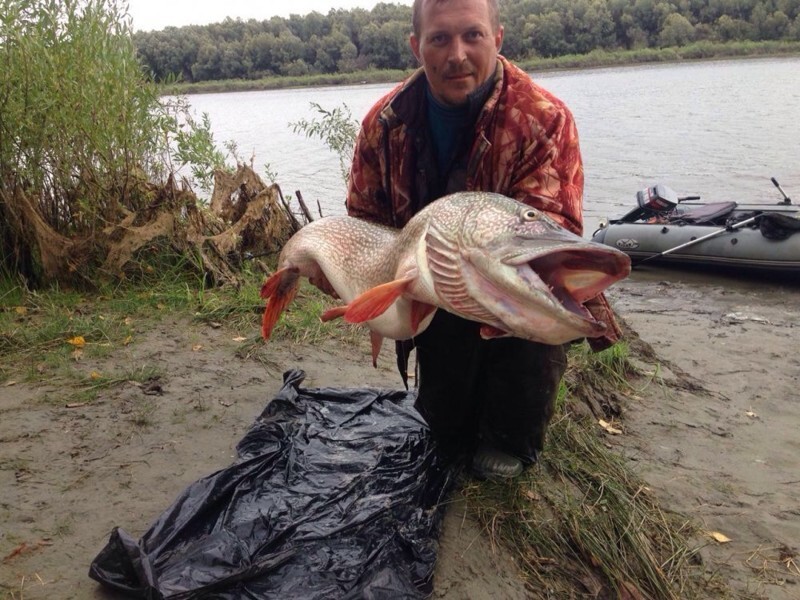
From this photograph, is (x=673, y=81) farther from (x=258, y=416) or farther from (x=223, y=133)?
(x=258, y=416)

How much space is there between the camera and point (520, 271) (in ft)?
6.02

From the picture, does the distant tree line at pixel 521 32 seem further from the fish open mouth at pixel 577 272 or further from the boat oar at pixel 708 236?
the fish open mouth at pixel 577 272

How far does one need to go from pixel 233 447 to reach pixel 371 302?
151 centimetres

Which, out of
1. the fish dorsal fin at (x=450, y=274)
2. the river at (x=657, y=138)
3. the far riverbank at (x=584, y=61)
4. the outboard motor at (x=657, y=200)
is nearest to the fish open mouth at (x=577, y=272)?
the fish dorsal fin at (x=450, y=274)

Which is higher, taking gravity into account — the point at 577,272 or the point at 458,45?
the point at 458,45

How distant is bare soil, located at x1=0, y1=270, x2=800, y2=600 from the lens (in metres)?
2.46

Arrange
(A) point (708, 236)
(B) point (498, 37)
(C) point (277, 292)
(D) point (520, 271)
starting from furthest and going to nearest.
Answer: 1. (A) point (708, 236)
2. (C) point (277, 292)
3. (B) point (498, 37)
4. (D) point (520, 271)

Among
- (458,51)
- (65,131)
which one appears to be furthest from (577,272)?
(65,131)

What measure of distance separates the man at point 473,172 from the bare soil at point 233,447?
48 cm

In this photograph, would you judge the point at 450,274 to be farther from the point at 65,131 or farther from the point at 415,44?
the point at 65,131

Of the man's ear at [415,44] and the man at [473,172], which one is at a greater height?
the man's ear at [415,44]

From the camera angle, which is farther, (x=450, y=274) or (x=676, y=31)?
(x=676, y=31)

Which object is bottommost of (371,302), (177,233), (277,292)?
(177,233)

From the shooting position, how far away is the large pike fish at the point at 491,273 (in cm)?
180
